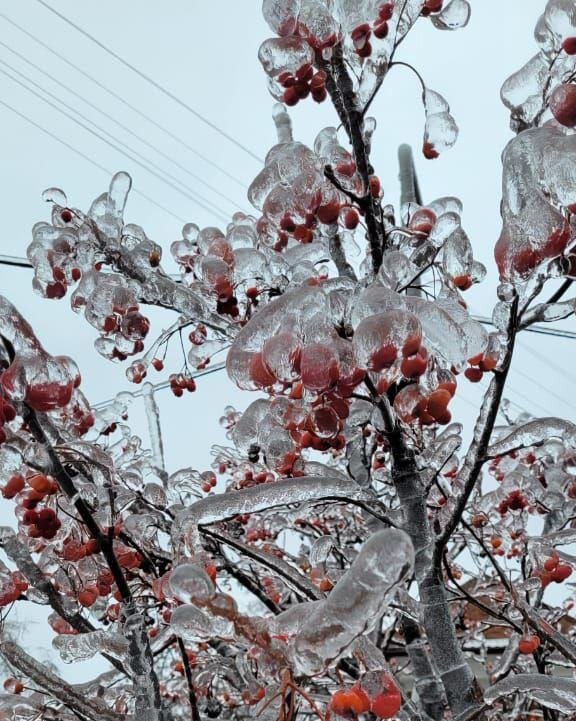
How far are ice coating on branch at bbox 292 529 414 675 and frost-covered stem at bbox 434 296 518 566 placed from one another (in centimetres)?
55

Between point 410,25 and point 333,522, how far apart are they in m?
3.73

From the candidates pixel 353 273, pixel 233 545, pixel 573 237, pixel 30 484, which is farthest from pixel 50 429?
pixel 573 237

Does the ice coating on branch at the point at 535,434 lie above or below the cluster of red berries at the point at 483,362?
below

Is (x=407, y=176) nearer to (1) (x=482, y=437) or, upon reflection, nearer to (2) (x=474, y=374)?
(2) (x=474, y=374)

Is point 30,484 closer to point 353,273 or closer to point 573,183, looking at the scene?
point 353,273

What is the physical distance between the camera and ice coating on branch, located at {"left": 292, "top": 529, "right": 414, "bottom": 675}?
75 centimetres

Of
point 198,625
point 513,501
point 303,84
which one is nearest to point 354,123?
point 303,84

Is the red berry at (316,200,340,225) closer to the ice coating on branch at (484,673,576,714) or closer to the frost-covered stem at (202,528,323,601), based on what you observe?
the frost-covered stem at (202,528,323,601)

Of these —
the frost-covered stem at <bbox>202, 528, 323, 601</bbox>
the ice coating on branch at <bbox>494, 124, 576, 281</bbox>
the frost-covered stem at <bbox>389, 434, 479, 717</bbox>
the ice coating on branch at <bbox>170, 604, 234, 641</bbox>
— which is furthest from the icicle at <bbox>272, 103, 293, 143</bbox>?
the ice coating on branch at <bbox>170, 604, 234, 641</bbox>

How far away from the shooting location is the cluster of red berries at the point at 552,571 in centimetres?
207

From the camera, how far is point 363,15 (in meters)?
1.41

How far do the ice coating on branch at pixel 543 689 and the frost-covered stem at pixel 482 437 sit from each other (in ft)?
0.85

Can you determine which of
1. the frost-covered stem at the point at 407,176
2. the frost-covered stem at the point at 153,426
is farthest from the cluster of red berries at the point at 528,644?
the frost-covered stem at the point at 153,426

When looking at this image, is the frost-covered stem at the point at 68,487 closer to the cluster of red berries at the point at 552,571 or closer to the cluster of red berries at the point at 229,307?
the cluster of red berries at the point at 229,307
